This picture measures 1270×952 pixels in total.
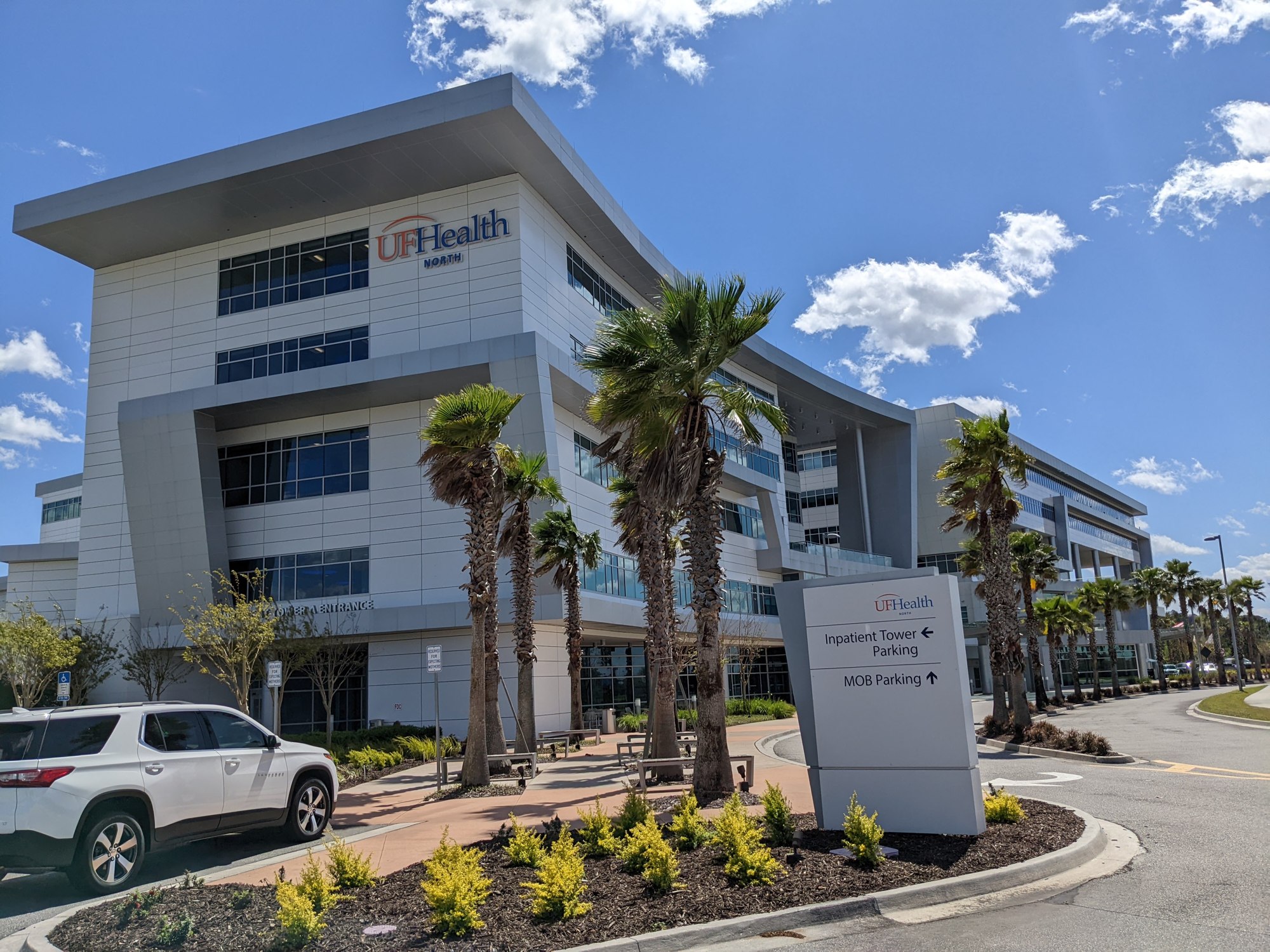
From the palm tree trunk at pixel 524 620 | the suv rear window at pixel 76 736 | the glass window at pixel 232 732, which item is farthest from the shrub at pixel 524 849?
the palm tree trunk at pixel 524 620

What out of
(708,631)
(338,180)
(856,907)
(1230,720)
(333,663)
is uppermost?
(338,180)

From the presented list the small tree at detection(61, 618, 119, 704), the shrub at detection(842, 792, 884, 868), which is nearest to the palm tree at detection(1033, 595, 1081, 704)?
the small tree at detection(61, 618, 119, 704)

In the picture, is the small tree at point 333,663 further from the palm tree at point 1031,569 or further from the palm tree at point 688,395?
the palm tree at point 1031,569

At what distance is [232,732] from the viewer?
1138 centimetres

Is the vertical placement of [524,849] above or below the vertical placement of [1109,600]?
below

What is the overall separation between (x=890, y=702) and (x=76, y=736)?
848cm

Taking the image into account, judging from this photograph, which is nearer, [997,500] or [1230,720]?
[997,500]

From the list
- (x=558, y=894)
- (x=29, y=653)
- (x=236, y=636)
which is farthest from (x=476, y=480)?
(x=29, y=653)

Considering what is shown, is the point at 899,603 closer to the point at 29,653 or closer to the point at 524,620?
the point at 524,620

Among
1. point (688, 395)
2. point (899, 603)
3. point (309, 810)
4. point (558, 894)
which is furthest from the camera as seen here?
point (688, 395)

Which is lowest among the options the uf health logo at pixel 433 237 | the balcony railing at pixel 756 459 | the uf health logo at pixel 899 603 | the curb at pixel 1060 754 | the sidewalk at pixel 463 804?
the curb at pixel 1060 754

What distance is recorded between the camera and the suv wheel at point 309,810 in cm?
1191

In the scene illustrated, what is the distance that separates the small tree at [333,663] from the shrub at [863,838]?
74.9 feet

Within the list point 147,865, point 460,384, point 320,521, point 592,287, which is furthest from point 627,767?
point 592,287
